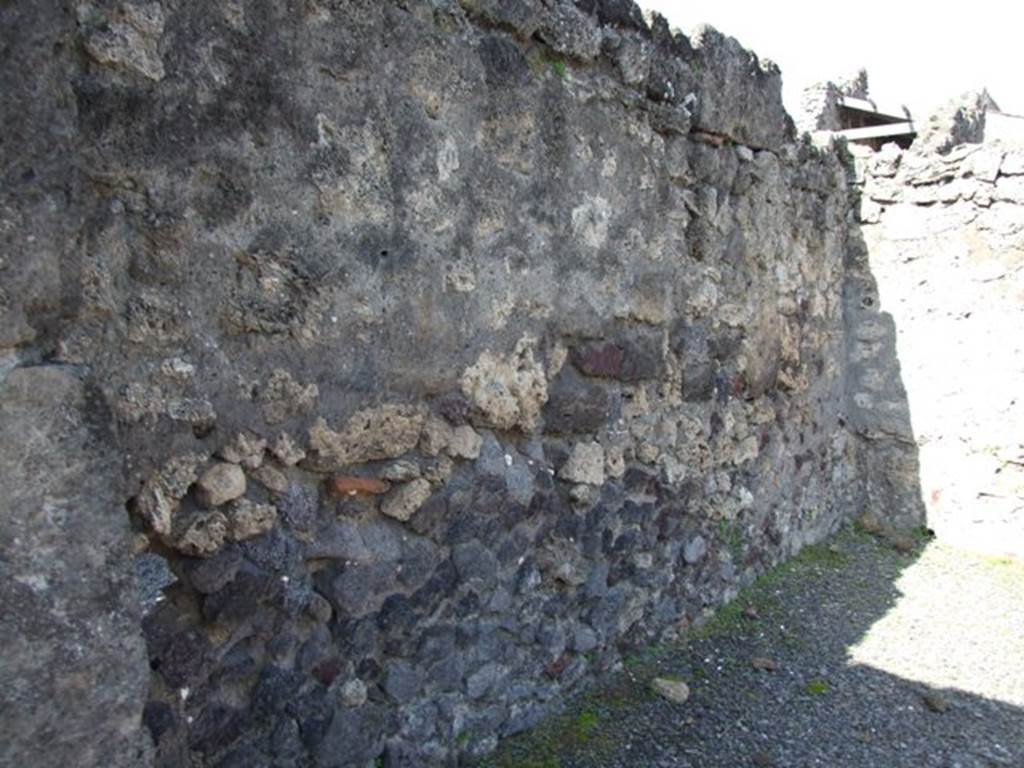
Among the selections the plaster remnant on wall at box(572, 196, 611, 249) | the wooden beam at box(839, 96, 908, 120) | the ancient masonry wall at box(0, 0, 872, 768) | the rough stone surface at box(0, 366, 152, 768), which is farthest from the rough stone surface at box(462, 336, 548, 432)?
the wooden beam at box(839, 96, 908, 120)

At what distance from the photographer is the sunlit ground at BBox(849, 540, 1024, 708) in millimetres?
3096

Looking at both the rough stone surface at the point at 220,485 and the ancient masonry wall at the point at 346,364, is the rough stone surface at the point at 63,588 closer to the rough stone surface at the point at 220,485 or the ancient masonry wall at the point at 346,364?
the ancient masonry wall at the point at 346,364

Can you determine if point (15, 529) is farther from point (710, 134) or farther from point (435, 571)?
point (710, 134)

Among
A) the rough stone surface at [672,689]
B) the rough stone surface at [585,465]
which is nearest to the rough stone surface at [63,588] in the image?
the rough stone surface at [585,465]

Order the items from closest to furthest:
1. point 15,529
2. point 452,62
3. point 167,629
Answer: point 15,529, point 167,629, point 452,62

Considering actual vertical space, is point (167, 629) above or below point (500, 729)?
above

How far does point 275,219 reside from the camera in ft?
5.95

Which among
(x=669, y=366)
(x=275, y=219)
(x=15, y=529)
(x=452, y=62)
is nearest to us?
(x=15, y=529)

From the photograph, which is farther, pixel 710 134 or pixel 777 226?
pixel 777 226

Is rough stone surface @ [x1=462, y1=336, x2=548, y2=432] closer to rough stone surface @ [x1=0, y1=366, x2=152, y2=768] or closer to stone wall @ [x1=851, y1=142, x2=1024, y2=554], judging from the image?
rough stone surface @ [x1=0, y1=366, x2=152, y2=768]

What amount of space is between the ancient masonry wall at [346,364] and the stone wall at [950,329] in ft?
5.52

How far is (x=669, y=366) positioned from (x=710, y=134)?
792 mm

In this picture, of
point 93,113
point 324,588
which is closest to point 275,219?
point 93,113

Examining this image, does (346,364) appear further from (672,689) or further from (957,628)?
(957,628)
